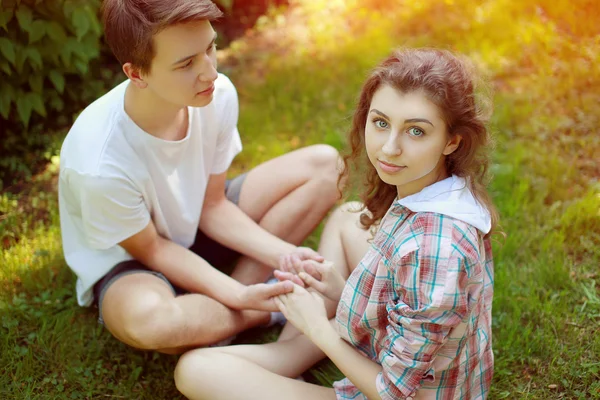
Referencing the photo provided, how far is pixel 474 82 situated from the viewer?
1.64 meters

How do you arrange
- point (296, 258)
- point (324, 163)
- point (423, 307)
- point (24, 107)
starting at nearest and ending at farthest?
point (423, 307) → point (296, 258) → point (324, 163) → point (24, 107)

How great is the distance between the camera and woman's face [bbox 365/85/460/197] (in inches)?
61.9

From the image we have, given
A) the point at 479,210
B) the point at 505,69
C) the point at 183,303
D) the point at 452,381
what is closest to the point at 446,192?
the point at 479,210

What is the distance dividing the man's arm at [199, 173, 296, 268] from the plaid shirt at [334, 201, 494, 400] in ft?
2.06

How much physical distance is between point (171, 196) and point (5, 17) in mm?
1108

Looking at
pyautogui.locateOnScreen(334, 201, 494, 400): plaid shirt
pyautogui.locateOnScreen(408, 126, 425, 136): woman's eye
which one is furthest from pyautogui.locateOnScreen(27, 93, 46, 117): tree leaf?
pyautogui.locateOnScreen(408, 126, 425, 136): woman's eye

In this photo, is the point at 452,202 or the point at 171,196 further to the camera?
the point at 171,196

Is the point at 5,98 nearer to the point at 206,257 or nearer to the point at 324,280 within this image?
the point at 206,257

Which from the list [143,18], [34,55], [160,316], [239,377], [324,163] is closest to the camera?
[143,18]

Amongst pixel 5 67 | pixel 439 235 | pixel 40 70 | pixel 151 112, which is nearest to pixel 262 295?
pixel 151 112

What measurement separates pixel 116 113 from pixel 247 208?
0.70 meters

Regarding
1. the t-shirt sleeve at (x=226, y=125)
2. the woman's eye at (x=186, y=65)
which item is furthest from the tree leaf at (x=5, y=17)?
the woman's eye at (x=186, y=65)

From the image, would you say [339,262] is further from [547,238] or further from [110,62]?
[110,62]

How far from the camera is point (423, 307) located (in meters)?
1.52
